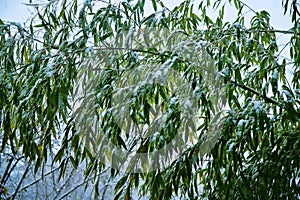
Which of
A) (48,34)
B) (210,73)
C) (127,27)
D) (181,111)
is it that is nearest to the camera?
(181,111)

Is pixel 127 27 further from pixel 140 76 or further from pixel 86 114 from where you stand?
pixel 86 114

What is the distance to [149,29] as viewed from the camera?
1.57m

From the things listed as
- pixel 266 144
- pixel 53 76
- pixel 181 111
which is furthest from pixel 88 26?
pixel 266 144

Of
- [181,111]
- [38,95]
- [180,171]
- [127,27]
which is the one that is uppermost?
[127,27]

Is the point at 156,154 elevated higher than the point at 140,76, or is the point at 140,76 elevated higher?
the point at 140,76

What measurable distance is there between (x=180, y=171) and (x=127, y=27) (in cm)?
51

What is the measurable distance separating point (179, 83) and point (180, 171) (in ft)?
0.89

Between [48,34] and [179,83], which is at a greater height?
[48,34]

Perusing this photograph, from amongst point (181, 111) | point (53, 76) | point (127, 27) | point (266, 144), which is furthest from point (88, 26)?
point (266, 144)

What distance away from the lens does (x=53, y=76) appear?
1354 mm

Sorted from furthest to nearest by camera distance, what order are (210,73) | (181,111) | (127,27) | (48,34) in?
(48,34), (127,27), (210,73), (181,111)

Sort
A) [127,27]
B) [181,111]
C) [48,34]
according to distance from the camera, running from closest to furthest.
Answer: [181,111] < [127,27] < [48,34]

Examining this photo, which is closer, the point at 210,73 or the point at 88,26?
the point at 210,73

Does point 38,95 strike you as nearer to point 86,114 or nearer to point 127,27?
point 86,114
